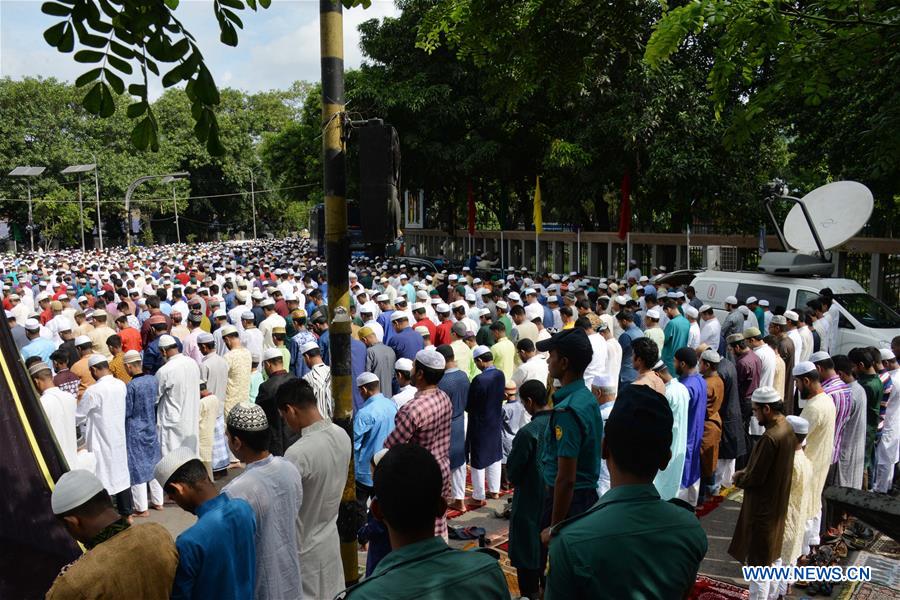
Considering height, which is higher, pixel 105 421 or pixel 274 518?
pixel 274 518

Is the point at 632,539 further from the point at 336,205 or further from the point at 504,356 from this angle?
the point at 504,356

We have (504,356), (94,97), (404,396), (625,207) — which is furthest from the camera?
(625,207)

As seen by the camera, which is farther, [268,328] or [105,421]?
[268,328]

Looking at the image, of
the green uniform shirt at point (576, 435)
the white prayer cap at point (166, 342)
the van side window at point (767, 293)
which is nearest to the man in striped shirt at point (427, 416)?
the green uniform shirt at point (576, 435)

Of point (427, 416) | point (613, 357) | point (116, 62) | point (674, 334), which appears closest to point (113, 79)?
point (116, 62)

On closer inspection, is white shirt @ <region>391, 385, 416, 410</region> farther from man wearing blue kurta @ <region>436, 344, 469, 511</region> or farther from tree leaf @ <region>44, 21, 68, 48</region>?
tree leaf @ <region>44, 21, 68, 48</region>

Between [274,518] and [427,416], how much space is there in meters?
1.60

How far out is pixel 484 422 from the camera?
6.96 m

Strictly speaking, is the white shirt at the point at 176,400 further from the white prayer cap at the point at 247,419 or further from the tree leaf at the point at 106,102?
the tree leaf at the point at 106,102

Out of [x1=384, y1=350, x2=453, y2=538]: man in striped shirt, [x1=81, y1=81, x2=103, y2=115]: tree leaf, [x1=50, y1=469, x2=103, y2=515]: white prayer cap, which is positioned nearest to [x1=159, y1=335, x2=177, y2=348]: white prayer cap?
[x1=384, y1=350, x2=453, y2=538]: man in striped shirt

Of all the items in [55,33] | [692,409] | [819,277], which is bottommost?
[692,409]

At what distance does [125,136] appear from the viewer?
50094 millimetres

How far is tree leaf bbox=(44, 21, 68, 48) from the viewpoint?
275 cm

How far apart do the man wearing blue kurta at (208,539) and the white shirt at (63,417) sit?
10.4 feet
